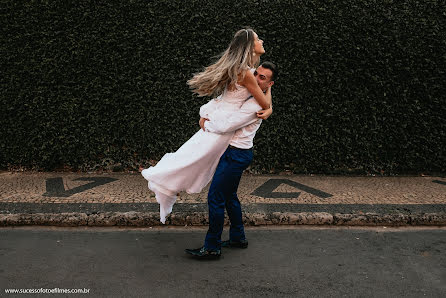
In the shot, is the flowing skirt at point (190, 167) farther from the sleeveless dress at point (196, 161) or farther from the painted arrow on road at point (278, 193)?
the painted arrow on road at point (278, 193)

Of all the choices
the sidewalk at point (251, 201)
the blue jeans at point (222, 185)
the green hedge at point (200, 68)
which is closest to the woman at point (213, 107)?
the blue jeans at point (222, 185)

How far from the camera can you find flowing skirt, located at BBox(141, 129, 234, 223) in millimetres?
3957

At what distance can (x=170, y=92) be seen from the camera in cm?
718

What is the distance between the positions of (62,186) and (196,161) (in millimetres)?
3160

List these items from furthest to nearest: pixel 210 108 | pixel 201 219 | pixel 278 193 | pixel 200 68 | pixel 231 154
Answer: pixel 200 68, pixel 278 193, pixel 201 219, pixel 210 108, pixel 231 154

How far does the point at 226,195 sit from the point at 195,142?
0.56 m

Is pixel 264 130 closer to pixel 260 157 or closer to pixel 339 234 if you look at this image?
pixel 260 157

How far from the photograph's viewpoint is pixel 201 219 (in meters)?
5.02

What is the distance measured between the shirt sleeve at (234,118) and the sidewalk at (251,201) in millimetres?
1505

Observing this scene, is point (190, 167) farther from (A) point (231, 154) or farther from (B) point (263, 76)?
(B) point (263, 76)

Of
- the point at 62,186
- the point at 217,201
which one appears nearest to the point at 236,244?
the point at 217,201

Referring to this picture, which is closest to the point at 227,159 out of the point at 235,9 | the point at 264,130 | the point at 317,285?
the point at 317,285

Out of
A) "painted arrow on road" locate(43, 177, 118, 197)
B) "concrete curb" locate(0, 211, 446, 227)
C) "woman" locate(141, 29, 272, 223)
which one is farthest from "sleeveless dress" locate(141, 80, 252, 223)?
"painted arrow on road" locate(43, 177, 118, 197)

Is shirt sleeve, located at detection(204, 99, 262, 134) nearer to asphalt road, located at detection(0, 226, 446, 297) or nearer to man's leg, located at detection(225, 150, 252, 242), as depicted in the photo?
man's leg, located at detection(225, 150, 252, 242)
